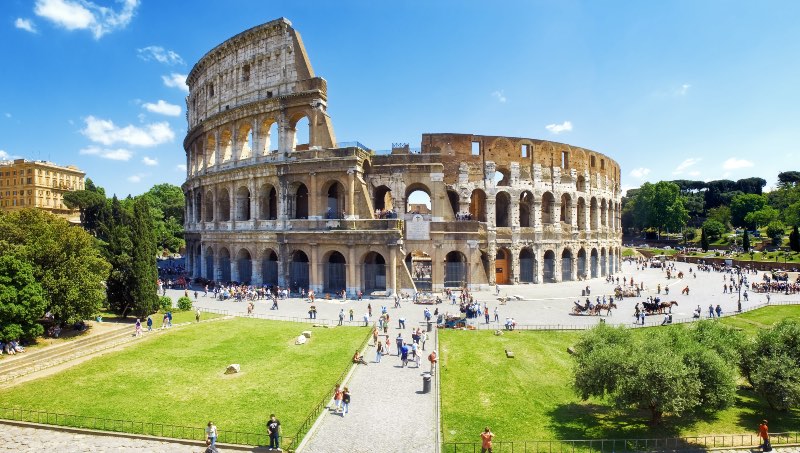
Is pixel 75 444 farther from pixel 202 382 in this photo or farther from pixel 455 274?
pixel 455 274

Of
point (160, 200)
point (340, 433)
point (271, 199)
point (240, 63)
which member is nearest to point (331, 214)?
point (271, 199)

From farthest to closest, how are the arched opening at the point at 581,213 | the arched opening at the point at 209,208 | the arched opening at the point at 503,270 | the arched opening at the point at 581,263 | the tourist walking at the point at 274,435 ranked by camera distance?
the arched opening at the point at 581,213
the arched opening at the point at 581,263
the arched opening at the point at 209,208
the arched opening at the point at 503,270
the tourist walking at the point at 274,435

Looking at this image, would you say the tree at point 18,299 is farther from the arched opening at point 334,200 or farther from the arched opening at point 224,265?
the arched opening at point 224,265

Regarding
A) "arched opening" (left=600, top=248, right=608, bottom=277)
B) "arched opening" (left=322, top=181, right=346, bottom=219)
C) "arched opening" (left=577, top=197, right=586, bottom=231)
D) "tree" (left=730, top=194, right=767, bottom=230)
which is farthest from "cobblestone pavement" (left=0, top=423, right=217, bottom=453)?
"tree" (left=730, top=194, right=767, bottom=230)

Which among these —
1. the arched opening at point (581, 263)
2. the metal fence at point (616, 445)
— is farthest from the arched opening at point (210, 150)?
the arched opening at point (581, 263)

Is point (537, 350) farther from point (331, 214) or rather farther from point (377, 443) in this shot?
point (331, 214)

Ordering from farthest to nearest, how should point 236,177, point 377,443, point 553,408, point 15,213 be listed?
1. point 236,177
2. point 15,213
3. point 553,408
4. point 377,443

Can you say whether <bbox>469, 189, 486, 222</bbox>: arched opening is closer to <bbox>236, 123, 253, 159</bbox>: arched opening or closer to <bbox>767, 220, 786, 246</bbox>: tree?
<bbox>236, 123, 253, 159</bbox>: arched opening
